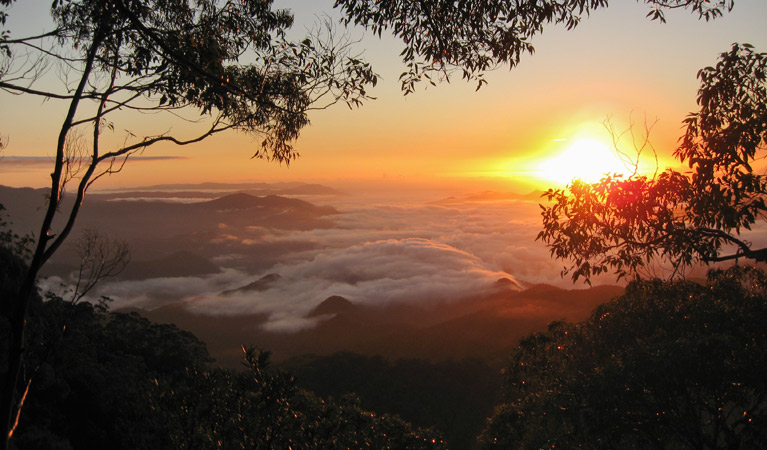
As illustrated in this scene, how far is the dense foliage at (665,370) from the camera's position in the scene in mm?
8008

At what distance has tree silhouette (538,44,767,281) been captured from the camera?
744 centimetres

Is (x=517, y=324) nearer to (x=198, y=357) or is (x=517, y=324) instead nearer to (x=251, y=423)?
(x=198, y=357)

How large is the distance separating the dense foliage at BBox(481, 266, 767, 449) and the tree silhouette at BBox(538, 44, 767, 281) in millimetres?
1421

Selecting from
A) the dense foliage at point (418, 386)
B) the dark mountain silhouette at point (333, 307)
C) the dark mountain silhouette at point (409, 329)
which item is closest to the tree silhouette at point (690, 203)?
the dense foliage at point (418, 386)

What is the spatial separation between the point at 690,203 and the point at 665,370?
2.90 meters

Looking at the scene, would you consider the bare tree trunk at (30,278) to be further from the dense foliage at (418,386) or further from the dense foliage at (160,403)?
the dense foliage at (418,386)

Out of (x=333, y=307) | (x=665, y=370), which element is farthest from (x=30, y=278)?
(x=333, y=307)

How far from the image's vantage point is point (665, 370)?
8.08 m

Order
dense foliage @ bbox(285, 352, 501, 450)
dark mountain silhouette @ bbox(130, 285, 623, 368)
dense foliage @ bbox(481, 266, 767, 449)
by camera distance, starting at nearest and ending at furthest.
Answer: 1. dense foliage @ bbox(481, 266, 767, 449)
2. dense foliage @ bbox(285, 352, 501, 450)
3. dark mountain silhouette @ bbox(130, 285, 623, 368)

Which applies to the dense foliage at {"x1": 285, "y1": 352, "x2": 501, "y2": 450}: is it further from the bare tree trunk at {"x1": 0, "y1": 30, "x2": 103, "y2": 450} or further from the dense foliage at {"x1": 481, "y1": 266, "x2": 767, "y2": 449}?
the bare tree trunk at {"x1": 0, "y1": 30, "x2": 103, "y2": 450}

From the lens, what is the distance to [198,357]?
31.7m

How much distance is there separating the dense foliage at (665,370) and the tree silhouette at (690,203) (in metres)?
1.42

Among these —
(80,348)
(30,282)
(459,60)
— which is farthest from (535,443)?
(80,348)

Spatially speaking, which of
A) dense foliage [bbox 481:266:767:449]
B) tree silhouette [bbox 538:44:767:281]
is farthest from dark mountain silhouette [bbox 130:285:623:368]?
tree silhouette [bbox 538:44:767:281]
